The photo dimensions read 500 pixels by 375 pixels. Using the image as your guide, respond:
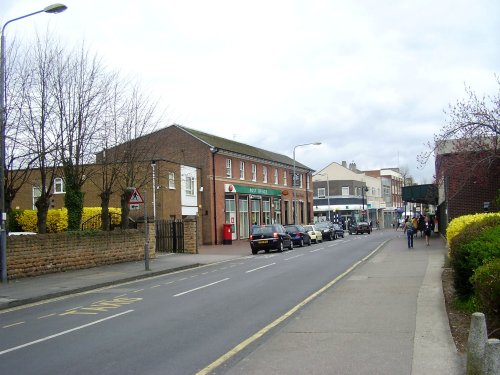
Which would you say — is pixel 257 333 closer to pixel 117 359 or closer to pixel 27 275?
pixel 117 359

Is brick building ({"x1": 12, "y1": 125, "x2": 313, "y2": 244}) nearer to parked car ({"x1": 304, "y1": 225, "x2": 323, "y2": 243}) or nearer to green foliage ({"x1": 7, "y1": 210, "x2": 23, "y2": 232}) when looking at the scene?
green foliage ({"x1": 7, "y1": 210, "x2": 23, "y2": 232})

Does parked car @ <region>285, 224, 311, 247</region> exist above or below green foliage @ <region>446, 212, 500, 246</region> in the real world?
below

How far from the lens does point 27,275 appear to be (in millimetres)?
17922

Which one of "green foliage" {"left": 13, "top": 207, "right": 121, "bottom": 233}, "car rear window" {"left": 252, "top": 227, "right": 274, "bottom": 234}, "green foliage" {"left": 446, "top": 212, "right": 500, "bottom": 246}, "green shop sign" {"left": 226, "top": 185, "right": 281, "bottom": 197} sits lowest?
"car rear window" {"left": 252, "top": 227, "right": 274, "bottom": 234}

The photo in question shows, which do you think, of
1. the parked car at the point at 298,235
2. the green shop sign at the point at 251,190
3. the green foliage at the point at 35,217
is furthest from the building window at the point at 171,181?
the parked car at the point at 298,235

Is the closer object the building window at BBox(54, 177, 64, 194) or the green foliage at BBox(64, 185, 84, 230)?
the green foliage at BBox(64, 185, 84, 230)

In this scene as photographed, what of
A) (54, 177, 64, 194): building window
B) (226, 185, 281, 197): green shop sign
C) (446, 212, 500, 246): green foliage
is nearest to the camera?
(446, 212, 500, 246): green foliage

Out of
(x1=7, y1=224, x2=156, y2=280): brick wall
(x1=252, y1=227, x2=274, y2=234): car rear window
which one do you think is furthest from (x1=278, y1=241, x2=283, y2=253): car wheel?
(x1=7, y1=224, x2=156, y2=280): brick wall

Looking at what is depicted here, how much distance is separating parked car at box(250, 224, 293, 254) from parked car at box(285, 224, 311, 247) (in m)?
4.50

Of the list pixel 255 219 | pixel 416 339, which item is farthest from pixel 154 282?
pixel 255 219

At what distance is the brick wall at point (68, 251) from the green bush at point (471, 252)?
13.9m

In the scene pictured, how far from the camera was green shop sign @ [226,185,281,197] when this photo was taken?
147 feet

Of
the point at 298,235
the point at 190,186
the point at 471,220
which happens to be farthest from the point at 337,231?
the point at 471,220

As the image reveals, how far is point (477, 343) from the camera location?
16.7ft
